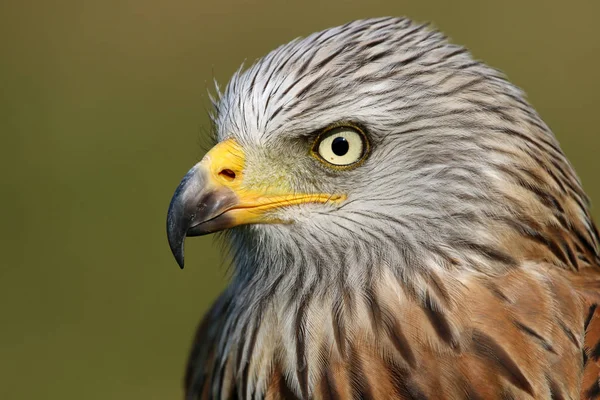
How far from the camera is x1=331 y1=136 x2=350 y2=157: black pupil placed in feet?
9.66

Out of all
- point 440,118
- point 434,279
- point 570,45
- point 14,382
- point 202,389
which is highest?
point 570,45

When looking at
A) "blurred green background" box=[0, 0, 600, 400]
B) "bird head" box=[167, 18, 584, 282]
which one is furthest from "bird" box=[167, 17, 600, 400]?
"blurred green background" box=[0, 0, 600, 400]

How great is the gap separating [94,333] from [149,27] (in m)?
4.54

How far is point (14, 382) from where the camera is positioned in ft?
23.7

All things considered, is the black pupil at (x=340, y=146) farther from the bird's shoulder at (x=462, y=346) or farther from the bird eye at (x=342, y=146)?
the bird's shoulder at (x=462, y=346)

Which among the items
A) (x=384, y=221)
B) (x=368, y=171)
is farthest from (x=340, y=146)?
(x=384, y=221)

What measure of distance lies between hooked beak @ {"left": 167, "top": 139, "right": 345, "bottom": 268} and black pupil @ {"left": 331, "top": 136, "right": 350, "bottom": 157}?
0.14 meters

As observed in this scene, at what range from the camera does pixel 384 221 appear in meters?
2.97

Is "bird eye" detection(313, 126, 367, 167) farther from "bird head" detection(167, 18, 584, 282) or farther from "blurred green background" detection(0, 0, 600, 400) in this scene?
"blurred green background" detection(0, 0, 600, 400)

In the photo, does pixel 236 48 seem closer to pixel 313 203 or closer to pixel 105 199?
pixel 105 199

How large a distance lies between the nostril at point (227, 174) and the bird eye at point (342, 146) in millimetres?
277

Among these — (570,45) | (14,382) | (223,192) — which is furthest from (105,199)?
(223,192)

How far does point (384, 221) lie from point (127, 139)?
22.2 feet

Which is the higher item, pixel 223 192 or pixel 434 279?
pixel 223 192
